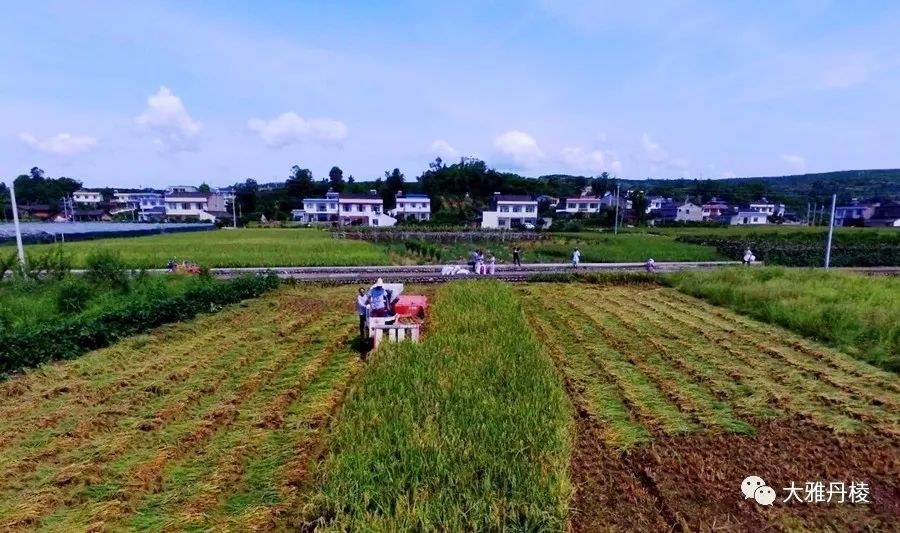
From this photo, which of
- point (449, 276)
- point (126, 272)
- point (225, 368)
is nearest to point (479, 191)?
point (449, 276)

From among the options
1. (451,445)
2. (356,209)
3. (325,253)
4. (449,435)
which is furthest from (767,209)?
(451,445)

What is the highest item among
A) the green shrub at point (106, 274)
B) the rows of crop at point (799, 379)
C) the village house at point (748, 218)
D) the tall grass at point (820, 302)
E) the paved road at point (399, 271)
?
the village house at point (748, 218)

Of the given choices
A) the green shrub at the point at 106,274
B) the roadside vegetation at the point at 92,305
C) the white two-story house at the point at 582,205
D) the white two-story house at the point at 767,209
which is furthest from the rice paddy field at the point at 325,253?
the white two-story house at the point at 767,209

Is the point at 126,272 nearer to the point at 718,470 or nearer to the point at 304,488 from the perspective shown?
the point at 304,488

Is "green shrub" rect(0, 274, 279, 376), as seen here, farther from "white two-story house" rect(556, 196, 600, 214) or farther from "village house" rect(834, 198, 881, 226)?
"village house" rect(834, 198, 881, 226)

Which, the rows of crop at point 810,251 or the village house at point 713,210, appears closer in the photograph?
the rows of crop at point 810,251

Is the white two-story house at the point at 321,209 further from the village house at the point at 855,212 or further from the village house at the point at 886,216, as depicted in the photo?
the village house at the point at 886,216

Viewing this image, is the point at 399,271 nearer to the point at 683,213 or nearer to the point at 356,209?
the point at 356,209

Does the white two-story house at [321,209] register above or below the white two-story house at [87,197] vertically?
below
